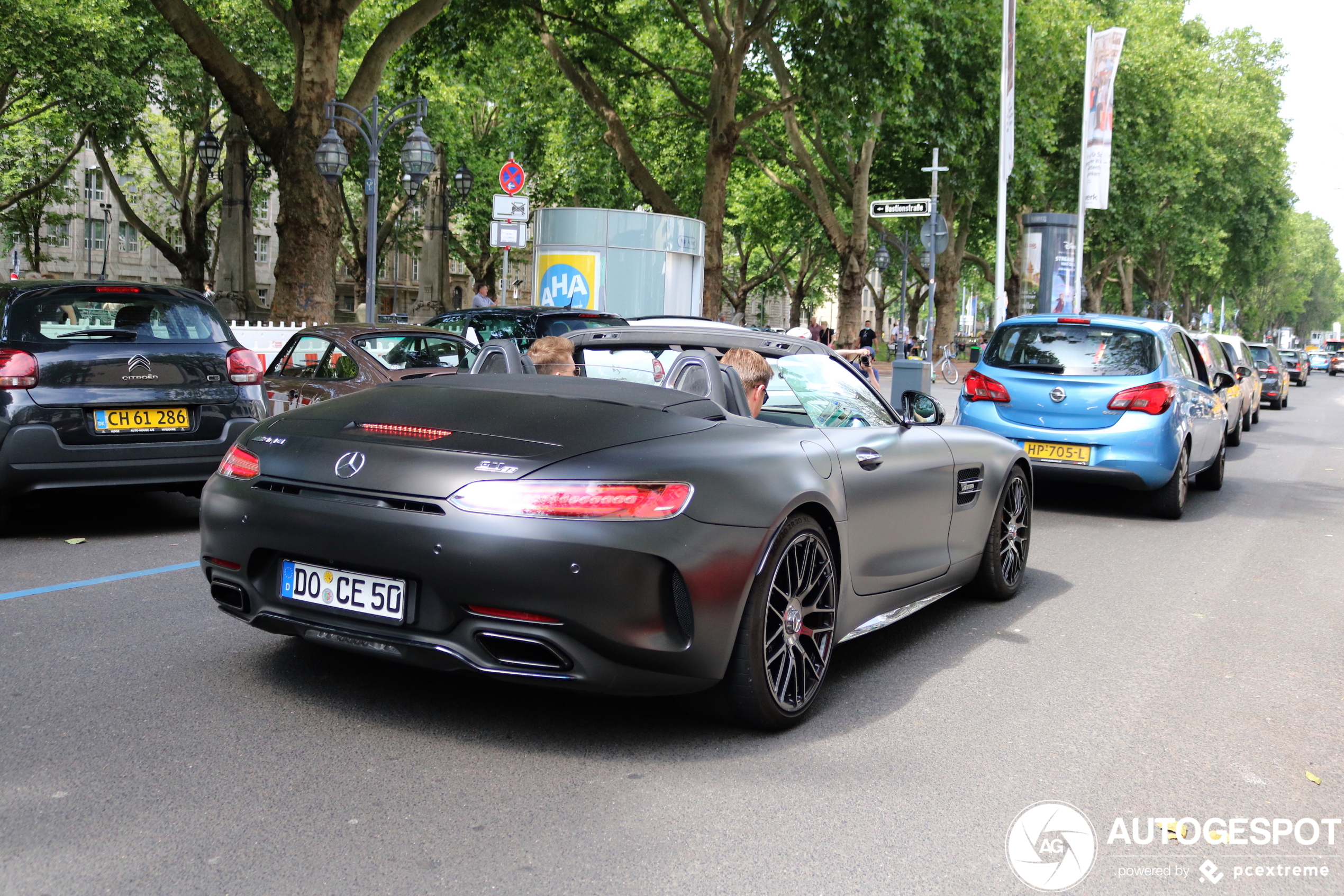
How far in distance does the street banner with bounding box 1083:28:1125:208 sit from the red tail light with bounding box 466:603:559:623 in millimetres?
24122

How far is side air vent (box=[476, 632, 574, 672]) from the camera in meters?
3.73

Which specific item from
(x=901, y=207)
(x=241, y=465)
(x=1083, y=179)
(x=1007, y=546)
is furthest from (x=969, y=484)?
(x=1083, y=179)

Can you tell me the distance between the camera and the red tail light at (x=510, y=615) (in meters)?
3.71

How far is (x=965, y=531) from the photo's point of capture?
5.98m

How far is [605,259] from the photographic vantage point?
20.2 metres

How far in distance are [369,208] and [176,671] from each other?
16.0 metres

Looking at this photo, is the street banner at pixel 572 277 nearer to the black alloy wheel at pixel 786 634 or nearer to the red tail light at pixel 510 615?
the black alloy wheel at pixel 786 634

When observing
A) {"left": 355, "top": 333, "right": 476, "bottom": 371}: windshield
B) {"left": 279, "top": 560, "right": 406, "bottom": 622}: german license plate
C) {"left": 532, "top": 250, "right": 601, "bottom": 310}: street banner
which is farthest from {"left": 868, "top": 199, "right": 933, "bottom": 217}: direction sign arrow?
{"left": 279, "top": 560, "right": 406, "bottom": 622}: german license plate

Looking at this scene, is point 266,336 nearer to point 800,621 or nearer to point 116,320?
point 116,320

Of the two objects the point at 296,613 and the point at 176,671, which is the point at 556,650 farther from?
the point at 176,671

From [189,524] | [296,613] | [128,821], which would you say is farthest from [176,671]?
[189,524]

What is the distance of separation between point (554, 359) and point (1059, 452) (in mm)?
6012

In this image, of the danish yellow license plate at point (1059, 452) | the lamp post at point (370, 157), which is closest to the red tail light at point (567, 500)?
the danish yellow license plate at point (1059, 452)

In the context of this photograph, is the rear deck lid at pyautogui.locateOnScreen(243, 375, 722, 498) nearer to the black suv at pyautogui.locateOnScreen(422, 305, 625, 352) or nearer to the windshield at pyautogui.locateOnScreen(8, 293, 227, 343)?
the windshield at pyautogui.locateOnScreen(8, 293, 227, 343)
